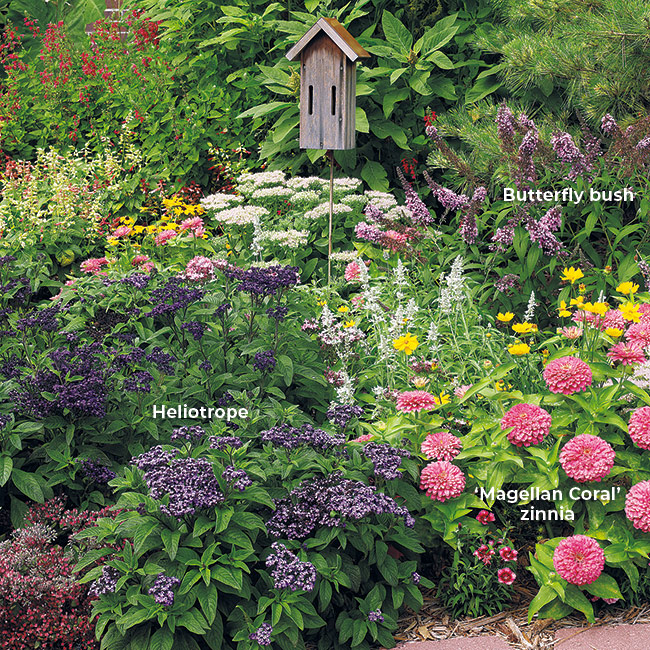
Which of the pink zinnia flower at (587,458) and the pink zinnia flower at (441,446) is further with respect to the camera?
the pink zinnia flower at (441,446)

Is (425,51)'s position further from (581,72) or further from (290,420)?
(290,420)

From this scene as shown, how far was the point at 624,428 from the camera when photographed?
3117 mm

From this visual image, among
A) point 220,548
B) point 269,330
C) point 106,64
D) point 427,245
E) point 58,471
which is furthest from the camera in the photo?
point 106,64

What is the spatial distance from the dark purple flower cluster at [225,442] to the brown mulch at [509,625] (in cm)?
93

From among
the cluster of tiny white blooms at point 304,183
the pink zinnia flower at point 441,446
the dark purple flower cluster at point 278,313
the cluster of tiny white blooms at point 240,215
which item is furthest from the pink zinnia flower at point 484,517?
the cluster of tiny white blooms at point 304,183

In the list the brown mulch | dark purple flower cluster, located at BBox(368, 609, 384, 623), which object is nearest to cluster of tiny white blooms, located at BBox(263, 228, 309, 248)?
the brown mulch

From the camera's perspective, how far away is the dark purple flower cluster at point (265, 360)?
132 inches

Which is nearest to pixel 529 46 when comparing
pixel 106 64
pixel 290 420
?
pixel 290 420

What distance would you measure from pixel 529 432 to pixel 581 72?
267 cm

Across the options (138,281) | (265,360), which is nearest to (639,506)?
(265,360)

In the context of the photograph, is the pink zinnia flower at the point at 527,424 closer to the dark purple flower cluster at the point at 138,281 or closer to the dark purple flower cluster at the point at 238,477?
the dark purple flower cluster at the point at 238,477

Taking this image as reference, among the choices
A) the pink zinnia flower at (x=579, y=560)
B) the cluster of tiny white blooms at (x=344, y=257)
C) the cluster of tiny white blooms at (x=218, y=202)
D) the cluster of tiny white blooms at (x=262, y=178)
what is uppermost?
the cluster of tiny white blooms at (x=262, y=178)

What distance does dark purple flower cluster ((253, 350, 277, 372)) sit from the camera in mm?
3365

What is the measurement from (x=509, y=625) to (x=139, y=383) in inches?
65.3
